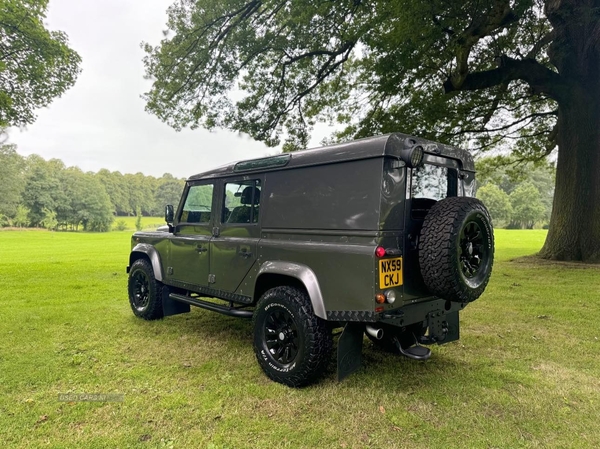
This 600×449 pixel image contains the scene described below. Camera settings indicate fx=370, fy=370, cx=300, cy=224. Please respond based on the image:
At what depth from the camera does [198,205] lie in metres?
4.70

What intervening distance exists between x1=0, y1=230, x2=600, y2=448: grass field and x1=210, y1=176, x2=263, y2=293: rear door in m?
0.89

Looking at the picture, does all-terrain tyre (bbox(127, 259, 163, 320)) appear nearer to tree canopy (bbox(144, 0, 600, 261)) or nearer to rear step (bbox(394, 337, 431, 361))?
rear step (bbox(394, 337, 431, 361))

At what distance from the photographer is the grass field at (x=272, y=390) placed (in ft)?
8.30

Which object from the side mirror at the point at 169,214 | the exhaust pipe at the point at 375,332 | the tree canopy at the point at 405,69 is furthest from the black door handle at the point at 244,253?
the tree canopy at the point at 405,69

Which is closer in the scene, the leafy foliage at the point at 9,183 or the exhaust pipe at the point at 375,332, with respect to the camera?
the exhaust pipe at the point at 375,332

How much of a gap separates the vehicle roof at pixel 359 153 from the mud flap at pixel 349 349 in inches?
56.1

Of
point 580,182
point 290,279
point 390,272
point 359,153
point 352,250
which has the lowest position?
point 290,279

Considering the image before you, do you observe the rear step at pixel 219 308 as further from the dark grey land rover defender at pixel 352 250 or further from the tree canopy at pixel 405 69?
the tree canopy at pixel 405 69

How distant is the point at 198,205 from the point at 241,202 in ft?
2.88

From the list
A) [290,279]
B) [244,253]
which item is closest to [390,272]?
[290,279]

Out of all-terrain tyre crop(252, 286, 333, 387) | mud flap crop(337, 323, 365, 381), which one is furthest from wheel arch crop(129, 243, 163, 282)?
mud flap crop(337, 323, 365, 381)

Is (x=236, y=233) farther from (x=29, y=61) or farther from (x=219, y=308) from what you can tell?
(x=29, y=61)

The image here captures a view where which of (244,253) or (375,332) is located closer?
(375,332)

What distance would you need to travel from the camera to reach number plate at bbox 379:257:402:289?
280cm
